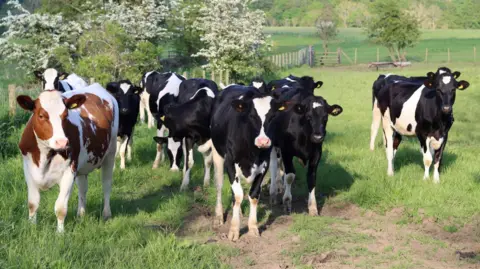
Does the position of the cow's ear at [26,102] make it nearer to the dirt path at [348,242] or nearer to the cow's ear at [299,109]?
the dirt path at [348,242]

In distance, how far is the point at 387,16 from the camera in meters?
59.3

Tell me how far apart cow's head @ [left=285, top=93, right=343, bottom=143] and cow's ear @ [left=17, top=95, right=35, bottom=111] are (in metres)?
3.68

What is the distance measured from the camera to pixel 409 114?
11523mm

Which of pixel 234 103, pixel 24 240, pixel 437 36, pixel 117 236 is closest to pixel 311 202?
pixel 234 103

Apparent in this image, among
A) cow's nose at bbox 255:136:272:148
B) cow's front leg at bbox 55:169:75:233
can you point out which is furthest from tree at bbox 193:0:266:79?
cow's front leg at bbox 55:169:75:233

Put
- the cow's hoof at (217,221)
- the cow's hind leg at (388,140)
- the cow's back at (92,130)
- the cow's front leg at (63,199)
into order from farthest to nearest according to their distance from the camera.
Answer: the cow's hind leg at (388,140), the cow's hoof at (217,221), the cow's back at (92,130), the cow's front leg at (63,199)

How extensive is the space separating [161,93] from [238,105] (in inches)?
228

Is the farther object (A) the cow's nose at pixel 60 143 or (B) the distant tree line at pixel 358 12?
(B) the distant tree line at pixel 358 12

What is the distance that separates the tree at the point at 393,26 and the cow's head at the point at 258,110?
52.1 meters

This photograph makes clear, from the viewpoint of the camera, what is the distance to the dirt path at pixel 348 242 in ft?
22.9

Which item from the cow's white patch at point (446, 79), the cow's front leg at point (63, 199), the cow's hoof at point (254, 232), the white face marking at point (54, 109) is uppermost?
the white face marking at point (54, 109)

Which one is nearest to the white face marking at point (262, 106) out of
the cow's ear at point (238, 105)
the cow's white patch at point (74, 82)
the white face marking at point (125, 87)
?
the cow's ear at point (238, 105)

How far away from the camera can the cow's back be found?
24.5ft

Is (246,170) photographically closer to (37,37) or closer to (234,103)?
(234,103)
